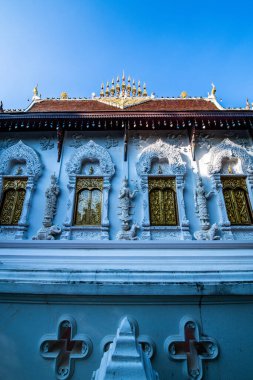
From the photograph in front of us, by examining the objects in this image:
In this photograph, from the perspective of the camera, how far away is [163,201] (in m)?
7.02

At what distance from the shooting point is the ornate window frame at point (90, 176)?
6457 mm

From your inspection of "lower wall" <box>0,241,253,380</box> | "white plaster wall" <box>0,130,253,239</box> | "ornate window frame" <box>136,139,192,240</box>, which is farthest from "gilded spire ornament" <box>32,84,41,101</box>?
"lower wall" <box>0,241,253,380</box>

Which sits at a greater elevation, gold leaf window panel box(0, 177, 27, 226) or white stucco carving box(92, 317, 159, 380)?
gold leaf window panel box(0, 177, 27, 226)

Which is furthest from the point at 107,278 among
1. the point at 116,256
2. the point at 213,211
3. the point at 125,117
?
the point at 125,117

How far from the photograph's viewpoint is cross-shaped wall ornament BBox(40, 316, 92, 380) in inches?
60.4

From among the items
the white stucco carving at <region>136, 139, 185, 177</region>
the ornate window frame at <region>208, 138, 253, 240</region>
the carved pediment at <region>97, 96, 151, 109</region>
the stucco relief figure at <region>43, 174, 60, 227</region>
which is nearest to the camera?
the ornate window frame at <region>208, 138, 253, 240</region>

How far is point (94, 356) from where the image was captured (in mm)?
1560

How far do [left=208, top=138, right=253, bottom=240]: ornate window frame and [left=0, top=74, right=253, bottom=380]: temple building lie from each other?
4 cm

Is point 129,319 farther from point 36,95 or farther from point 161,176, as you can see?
point 36,95

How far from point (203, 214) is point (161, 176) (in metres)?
1.79

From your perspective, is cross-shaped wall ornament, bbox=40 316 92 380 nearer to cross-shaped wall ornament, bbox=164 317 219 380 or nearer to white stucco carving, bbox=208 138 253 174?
cross-shaped wall ornament, bbox=164 317 219 380

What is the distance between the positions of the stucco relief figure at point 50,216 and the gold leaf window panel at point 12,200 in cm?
95

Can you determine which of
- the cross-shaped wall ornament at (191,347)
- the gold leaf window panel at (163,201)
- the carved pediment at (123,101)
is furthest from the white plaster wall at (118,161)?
the cross-shaped wall ornament at (191,347)

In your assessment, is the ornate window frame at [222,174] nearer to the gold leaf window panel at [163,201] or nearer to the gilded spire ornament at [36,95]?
the gold leaf window panel at [163,201]
